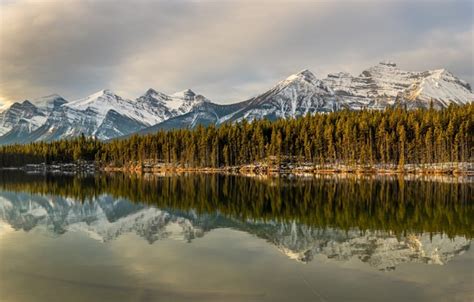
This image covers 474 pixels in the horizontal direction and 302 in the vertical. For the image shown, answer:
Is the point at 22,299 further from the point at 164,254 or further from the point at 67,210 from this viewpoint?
the point at 67,210

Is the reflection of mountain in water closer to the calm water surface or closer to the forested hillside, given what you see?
the calm water surface

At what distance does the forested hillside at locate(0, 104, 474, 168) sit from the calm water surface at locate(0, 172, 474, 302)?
87.9 m

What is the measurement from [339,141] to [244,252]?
125 meters

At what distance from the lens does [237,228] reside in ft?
127

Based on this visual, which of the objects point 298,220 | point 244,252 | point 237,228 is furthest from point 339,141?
point 244,252

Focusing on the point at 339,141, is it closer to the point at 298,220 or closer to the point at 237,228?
the point at 298,220

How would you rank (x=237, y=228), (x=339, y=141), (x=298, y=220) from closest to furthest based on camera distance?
(x=237, y=228) < (x=298, y=220) < (x=339, y=141)

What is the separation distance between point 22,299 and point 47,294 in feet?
3.40

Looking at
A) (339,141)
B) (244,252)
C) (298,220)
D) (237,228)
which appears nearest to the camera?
(244,252)

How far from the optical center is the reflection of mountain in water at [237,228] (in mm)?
27891

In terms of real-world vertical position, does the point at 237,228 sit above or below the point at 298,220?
below

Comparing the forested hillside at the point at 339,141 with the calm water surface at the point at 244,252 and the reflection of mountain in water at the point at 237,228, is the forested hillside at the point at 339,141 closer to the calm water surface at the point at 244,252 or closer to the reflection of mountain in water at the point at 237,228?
the calm water surface at the point at 244,252

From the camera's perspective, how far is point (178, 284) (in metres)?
21.4

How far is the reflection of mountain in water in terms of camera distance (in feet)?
91.5
